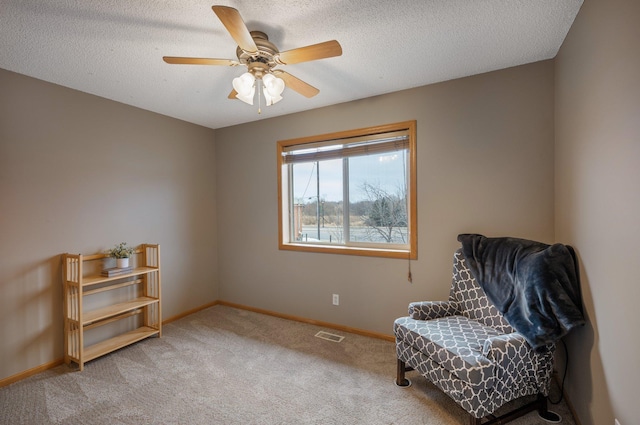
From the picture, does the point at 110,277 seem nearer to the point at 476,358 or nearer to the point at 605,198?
the point at 476,358

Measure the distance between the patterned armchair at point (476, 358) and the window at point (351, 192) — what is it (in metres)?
0.73

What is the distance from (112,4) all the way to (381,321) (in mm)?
3144

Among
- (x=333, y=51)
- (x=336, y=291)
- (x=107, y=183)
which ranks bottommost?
(x=336, y=291)

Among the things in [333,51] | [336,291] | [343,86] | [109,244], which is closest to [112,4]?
[333,51]

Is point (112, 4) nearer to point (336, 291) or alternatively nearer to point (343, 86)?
point (343, 86)

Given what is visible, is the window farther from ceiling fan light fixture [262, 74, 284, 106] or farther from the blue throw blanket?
ceiling fan light fixture [262, 74, 284, 106]

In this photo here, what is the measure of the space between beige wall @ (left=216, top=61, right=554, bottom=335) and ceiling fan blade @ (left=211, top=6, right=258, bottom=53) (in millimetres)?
1294

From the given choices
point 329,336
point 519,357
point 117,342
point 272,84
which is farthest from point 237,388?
point 272,84

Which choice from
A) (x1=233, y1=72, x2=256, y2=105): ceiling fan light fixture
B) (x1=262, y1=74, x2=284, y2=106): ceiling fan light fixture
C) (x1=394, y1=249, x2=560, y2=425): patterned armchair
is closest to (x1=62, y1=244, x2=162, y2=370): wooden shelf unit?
(x1=233, y1=72, x2=256, y2=105): ceiling fan light fixture

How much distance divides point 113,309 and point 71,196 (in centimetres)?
111

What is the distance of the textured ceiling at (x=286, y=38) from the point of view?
1606 millimetres

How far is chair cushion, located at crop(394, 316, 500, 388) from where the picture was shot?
1.58 metres

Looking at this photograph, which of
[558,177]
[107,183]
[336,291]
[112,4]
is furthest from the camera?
[336,291]

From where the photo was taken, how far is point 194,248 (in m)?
3.72
